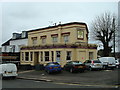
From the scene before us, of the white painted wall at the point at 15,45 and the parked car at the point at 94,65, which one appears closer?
the parked car at the point at 94,65

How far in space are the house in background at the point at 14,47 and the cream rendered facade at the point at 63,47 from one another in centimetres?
264

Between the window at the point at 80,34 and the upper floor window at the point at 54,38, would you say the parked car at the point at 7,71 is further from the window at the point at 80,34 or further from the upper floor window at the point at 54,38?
the upper floor window at the point at 54,38

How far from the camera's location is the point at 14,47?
1887 inches

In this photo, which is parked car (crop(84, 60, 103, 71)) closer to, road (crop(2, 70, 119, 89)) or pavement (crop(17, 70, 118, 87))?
pavement (crop(17, 70, 118, 87))

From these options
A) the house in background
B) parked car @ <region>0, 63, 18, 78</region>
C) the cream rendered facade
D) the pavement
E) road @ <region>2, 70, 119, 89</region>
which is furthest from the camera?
the house in background

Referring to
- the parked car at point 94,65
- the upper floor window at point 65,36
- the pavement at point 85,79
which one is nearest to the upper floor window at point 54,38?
the upper floor window at point 65,36

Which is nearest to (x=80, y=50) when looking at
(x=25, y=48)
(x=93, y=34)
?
(x=25, y=48)

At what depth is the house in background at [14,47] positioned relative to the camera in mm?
36344

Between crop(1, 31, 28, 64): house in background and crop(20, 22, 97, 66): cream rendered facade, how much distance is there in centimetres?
264

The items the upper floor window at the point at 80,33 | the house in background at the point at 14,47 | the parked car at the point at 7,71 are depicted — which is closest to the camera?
the parked car at the point at 7,71

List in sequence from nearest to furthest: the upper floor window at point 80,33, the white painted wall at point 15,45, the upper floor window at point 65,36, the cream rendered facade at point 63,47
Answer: the cream rendered facade at point 63,47 < the upper floor window at point 80,33 < the upper floor window at point 65,36 < the white painted wall at point 15,45

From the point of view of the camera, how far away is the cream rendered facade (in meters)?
29.7

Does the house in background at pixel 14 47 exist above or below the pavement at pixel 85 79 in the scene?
above

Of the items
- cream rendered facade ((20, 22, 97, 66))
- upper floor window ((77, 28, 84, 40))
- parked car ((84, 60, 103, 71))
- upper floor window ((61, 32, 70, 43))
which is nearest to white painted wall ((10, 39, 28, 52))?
cream rendered facade ((20, 22, 97, 66))
